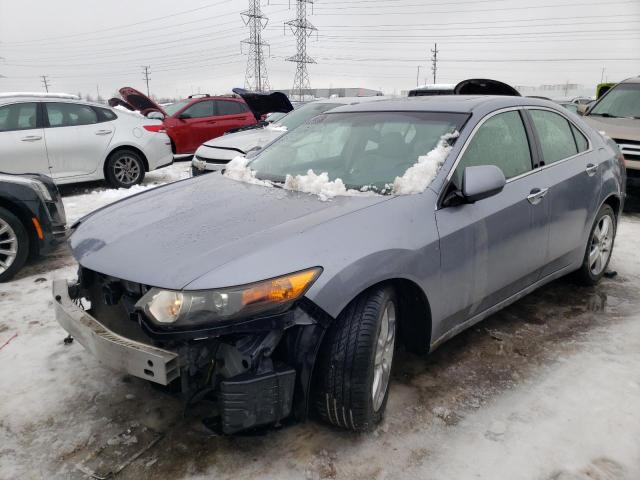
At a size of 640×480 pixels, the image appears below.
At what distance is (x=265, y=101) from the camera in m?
9.53

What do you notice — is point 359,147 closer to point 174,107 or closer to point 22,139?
point 22,139

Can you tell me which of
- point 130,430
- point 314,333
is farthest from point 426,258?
point 130,430

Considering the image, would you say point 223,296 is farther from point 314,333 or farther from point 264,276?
point 314,333

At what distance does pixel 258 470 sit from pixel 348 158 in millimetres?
1785

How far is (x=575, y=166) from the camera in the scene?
12.0 feet

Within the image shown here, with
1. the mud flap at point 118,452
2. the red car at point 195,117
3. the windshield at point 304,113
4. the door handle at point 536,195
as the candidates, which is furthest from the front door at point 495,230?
the red car at point 195,117

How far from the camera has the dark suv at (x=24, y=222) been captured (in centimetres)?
434

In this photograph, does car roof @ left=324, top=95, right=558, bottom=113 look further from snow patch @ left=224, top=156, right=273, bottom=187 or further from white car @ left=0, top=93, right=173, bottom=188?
Result: white car @ left=0, top=93, right=173, bottom=188

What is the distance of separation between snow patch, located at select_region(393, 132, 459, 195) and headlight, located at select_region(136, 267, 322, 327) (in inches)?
34.8

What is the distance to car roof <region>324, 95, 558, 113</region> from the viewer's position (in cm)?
314

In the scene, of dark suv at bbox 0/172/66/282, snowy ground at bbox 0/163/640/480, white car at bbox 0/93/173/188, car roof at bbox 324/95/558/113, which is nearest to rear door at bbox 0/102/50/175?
white car at bbox 0/93/173/188

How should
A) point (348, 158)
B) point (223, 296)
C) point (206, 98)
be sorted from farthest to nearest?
point (206, 98) → point (348, 158) → point (223, 296)

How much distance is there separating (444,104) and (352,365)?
184cm

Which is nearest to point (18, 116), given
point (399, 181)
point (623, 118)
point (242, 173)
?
point (242, 173)
